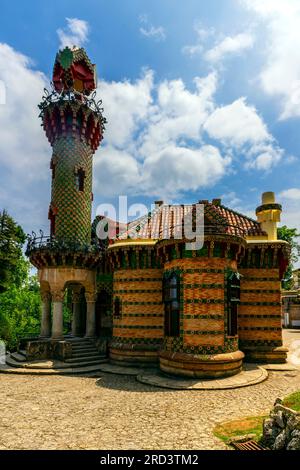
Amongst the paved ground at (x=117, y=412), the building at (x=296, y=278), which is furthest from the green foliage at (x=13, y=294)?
the building at (x=296, y=278)

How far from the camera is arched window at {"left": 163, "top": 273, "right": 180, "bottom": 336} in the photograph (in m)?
13.6

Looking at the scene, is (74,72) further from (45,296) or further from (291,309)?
(291,309)

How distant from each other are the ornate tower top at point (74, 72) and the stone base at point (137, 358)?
15736 millimetres

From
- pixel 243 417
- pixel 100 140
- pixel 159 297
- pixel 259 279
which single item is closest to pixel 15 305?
pixel 100 140

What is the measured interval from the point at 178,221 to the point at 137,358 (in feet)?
24.9

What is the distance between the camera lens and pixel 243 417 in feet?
26.3

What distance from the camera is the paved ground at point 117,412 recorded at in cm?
665

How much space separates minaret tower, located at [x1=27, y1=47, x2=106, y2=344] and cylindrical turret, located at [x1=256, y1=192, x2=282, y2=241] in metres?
9.37

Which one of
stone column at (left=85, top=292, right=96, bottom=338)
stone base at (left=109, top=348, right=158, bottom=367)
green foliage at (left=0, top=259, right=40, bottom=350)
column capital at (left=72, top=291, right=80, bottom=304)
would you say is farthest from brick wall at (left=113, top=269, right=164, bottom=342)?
green foliage at (left=0, top=259, right=40, bottom=350)

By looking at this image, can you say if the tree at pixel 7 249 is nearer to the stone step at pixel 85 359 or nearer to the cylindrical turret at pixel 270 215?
the stone step at pixel 85 359

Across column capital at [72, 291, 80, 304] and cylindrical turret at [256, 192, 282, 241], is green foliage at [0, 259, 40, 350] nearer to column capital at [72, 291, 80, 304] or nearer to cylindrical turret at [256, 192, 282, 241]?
column capital at [72, 291, 80, 304]

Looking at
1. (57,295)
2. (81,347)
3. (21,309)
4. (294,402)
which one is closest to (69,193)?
(57,295)

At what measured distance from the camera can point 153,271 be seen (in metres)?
16.1

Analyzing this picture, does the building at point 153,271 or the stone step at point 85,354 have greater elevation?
the building at point 153,271
